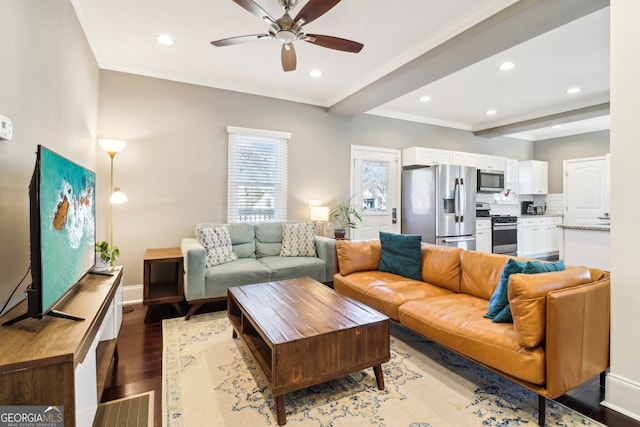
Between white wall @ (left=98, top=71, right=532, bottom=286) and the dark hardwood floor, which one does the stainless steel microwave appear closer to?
white wall @ (left=98, top=71, right=532, bottom=286)

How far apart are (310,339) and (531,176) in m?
7.26

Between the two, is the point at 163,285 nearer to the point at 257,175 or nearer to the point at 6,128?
the point at 257,175

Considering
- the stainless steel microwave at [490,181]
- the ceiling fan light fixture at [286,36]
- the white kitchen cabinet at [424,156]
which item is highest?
the ceiling fan light fixture at [286,36]

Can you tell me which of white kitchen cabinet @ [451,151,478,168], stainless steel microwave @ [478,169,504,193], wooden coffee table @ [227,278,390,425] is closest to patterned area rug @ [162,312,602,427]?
wooden coffee table @ [227,278,390,425]

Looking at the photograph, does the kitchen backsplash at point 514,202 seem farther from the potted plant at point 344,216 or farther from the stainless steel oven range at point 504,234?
the potted plant at point 344,216

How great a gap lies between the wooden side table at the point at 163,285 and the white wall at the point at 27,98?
49.0 inches

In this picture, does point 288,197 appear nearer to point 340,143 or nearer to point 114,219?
point 340,143

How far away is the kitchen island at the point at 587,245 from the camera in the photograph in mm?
3225

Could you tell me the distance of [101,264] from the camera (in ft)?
7.90

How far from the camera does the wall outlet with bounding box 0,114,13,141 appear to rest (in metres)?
1.40

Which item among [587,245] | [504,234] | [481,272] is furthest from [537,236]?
[481,272]

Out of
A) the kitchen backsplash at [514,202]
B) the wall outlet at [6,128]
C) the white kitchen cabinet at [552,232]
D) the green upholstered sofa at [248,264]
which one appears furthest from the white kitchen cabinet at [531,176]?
the wall outlet at [6,128]

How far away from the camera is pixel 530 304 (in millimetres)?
1601

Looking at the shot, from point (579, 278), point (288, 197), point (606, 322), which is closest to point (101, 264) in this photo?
point (288, 197)
